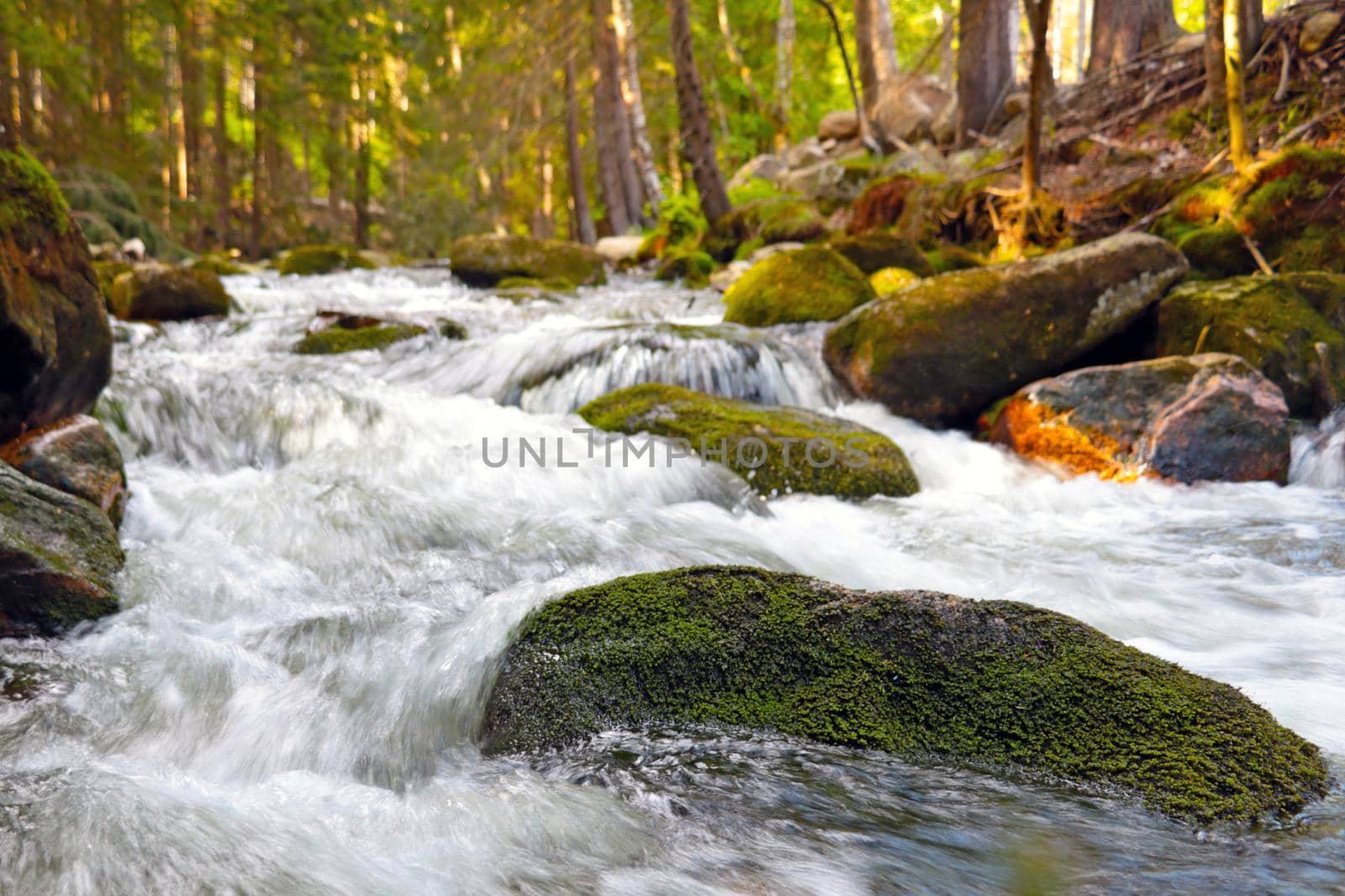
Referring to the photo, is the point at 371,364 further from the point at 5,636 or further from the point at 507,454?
the point at 5,636

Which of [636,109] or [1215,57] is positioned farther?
[636,109]

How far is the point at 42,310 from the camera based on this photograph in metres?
4.23

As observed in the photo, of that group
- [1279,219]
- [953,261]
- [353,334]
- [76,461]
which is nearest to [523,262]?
[353,334]

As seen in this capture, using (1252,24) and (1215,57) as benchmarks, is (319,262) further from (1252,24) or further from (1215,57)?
(1252,24)

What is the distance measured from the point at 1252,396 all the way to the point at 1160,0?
10.4 m

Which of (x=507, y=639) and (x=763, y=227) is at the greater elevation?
(x=763, y=227)

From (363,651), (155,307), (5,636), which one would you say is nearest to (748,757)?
(363,651)

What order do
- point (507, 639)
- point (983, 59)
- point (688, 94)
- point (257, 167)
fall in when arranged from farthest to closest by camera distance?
point (257, 167), point (688, 94), point (983, 59), point (507, 639)

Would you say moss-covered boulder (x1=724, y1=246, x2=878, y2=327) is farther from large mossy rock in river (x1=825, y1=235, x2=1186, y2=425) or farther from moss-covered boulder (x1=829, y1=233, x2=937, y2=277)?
large mossy rock in river (x1=825, y1=235, x2=1186, y2=425)

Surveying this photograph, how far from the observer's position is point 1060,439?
6039 mm

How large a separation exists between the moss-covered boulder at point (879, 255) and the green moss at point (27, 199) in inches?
303

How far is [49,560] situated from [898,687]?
3.18 meters

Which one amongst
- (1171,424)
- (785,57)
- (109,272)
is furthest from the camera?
(785,57)

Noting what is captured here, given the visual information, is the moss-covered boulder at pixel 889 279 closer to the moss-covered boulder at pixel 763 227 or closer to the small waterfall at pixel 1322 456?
the small waterfall at pixel 1322 456
